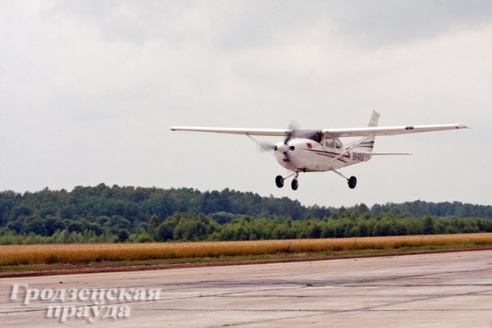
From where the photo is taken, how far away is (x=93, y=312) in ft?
67.5

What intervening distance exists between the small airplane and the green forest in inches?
2204

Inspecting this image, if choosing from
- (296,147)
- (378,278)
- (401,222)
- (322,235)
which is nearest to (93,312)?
(378,278)

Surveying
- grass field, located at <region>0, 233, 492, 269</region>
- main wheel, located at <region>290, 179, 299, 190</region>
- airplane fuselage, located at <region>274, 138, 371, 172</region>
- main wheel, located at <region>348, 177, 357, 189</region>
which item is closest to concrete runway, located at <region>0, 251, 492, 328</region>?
airplane fuselage, located at <region>274, 138, 371, 172</region>

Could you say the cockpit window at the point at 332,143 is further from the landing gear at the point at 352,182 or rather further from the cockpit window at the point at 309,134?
the landing gear at the point at 352,182

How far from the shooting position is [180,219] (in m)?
118

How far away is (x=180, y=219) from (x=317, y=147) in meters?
72.5

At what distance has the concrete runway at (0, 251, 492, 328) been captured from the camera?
1845cm

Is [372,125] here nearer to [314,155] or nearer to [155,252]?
[314,155]

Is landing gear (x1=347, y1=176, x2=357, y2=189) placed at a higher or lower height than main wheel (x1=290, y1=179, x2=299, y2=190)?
higher

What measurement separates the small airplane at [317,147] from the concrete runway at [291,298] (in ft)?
33.5

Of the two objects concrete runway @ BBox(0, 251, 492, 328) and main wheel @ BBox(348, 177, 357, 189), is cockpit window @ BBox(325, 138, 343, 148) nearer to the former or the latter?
main wheel @ BBox(348, 177, 357, 189)

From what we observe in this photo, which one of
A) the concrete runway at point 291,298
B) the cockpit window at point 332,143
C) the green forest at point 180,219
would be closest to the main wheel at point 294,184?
the cockpit window at point 332,143

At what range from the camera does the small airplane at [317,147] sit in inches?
1786

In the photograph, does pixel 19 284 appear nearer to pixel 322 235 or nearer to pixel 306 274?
pixel 306 274
